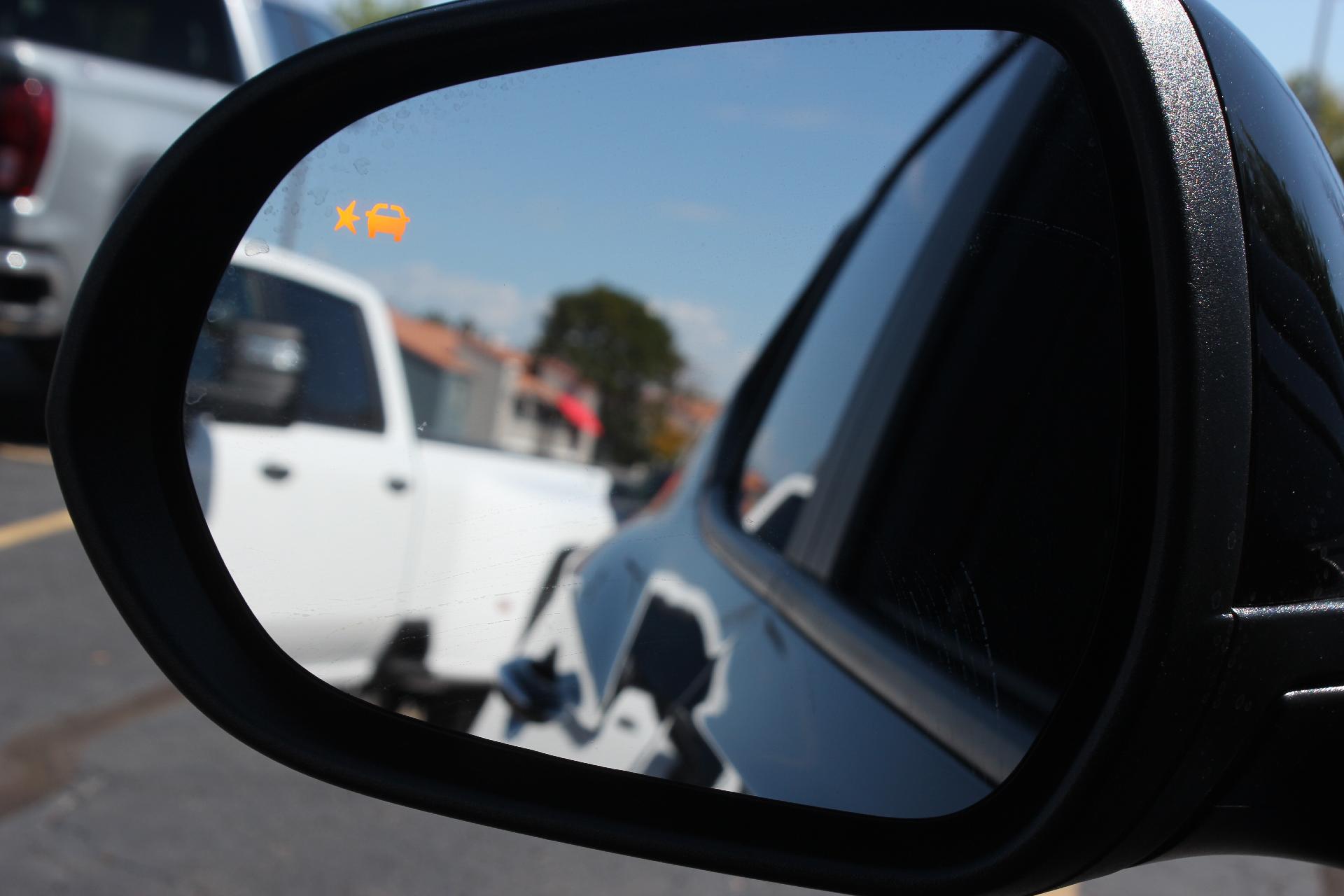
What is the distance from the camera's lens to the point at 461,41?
1.13 metres

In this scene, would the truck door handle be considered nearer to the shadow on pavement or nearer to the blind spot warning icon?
the blind spot warning icon

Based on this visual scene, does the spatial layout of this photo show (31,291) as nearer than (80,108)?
Yes

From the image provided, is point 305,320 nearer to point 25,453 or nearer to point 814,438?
point 814,438

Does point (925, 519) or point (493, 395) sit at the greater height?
point (925, 519)

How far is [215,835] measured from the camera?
3.80 m

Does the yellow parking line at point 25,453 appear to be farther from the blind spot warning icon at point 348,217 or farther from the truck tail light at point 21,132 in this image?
the blind spot warning icon at point 348,217

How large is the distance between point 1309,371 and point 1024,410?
0.34 meters

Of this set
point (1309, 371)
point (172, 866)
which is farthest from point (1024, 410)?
point (172, 866)

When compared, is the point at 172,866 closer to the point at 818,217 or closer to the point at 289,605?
the point at 289,605

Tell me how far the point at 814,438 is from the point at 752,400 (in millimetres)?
446

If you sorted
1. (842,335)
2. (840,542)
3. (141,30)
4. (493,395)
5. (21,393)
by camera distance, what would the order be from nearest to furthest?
1. (840,542)
2. (842,335)
3. (493,395)
4. (141,30)
5. (21,393)

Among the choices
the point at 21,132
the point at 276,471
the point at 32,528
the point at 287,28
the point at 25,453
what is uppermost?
the point at 287,28

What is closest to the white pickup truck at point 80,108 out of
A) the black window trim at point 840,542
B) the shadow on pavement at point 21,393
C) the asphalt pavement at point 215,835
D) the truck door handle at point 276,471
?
the shadow on pavement at point 21,393

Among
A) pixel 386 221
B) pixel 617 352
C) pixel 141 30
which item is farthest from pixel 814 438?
pixel 141 30
